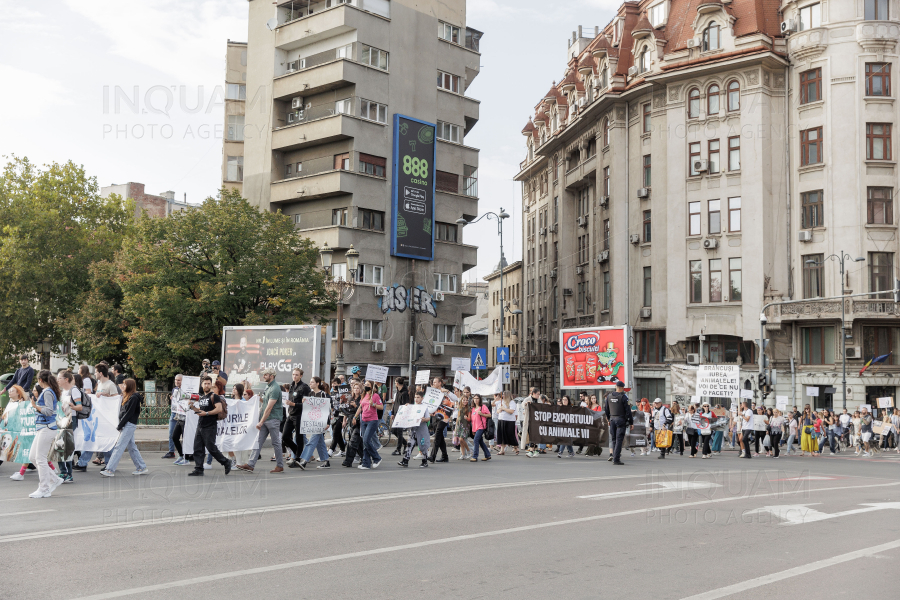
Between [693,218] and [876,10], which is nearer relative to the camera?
[876,10]

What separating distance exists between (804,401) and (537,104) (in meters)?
36.9

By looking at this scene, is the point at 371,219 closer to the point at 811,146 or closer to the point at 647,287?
the point at 647,287

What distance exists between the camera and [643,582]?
23.7 ft

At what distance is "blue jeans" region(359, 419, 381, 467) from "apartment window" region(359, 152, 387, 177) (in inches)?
1357

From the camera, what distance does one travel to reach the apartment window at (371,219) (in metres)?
50.9

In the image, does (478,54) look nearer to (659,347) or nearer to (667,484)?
(659,347)

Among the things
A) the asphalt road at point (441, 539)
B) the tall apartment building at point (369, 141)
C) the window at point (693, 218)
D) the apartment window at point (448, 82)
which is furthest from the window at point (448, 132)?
the asphalt road at point (441, 539)

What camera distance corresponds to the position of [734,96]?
1950 inches

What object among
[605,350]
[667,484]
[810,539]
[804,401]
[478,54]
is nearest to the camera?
[810,539]

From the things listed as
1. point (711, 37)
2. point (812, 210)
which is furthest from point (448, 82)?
point (812, 210)

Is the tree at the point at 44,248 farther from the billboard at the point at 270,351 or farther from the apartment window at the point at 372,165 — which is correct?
the billboard at the point at 270,351

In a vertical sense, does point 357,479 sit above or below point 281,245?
below

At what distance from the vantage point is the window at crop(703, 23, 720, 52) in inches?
1981

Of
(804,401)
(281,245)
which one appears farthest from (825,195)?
(281,245)
